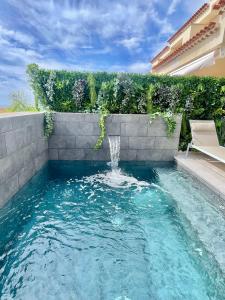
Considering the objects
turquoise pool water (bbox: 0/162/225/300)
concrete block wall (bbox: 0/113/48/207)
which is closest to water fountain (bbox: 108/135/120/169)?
turquoise pool water (bbox: 0/162/225/300)

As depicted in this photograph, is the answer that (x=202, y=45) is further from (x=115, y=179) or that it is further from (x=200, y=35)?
(x=115, y=179)

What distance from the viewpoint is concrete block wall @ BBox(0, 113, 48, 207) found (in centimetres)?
385

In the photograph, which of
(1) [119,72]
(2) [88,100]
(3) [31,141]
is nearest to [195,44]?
(1) [119,72]

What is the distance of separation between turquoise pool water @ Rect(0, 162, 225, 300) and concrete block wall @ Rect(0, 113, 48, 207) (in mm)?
304

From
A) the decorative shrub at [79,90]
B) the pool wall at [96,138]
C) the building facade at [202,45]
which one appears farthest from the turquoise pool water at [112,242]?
the building facade at [202,45]

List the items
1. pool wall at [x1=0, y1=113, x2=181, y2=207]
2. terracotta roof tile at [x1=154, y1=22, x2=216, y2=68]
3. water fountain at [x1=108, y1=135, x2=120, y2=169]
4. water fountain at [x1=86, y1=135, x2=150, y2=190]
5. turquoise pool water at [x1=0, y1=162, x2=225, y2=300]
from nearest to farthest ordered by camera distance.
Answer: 1. turquoise pool water at [x1=0, y1=162, x2=225, y2=300]
2. water fountain at [x1=86, y1=135, x2=150, y2=190]
3. pool wall at [x1=0, y1=113, x2=181, y2=207]
4. water fountain at [x1=108, y1=135, x2=120, y2=169]
5. terracotta roof tile at [x1=154, y1=22, x2=216, y2=68]

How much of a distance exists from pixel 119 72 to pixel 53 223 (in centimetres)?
584

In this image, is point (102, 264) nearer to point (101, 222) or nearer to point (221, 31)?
point (101, 222)

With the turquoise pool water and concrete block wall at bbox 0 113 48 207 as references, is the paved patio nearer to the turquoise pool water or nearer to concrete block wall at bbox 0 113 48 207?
the turquoise pool water

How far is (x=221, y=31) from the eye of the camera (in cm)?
757

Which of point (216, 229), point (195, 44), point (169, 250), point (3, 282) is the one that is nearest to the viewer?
point (3, 282)

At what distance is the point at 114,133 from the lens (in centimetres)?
718

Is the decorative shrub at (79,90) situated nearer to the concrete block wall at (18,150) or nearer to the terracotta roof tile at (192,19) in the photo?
the concrete block wall at (18,150)

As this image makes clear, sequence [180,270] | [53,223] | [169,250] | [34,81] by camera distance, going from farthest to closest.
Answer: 1. [34,81]
2. [53,223]
3. [169,250]
4. [180,270]
